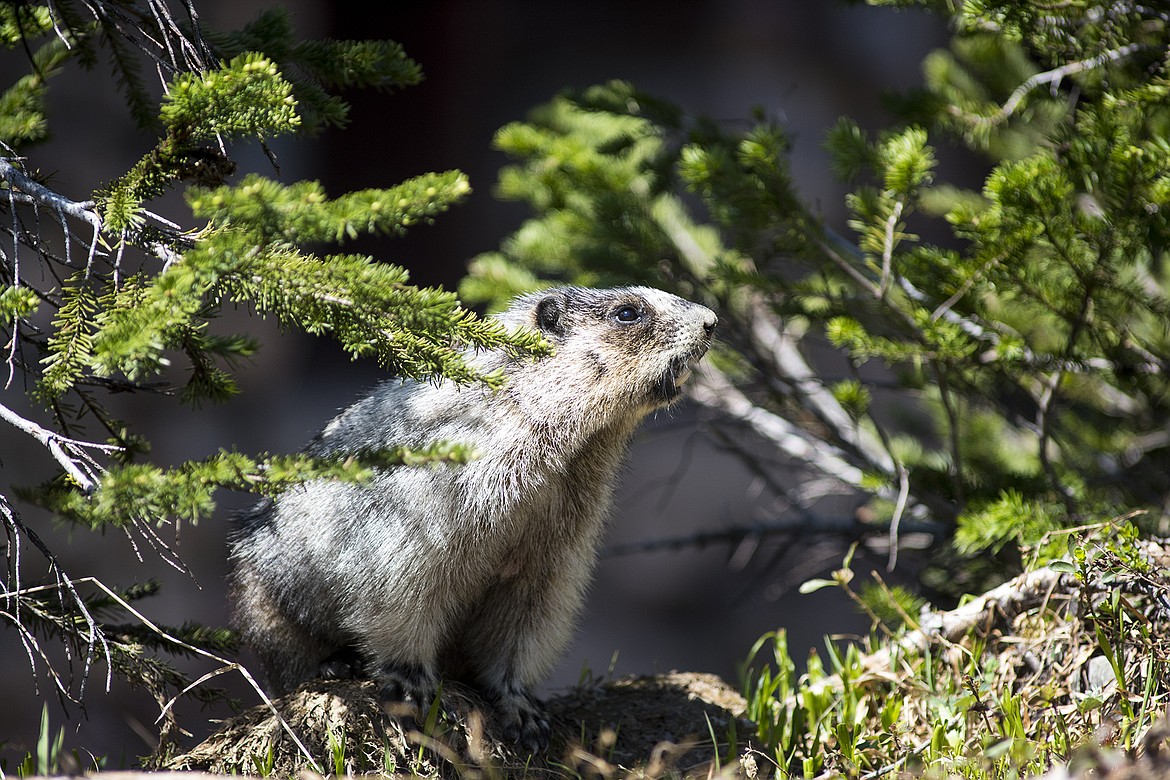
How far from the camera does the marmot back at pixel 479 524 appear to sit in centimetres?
331

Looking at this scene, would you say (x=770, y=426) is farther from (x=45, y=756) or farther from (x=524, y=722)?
(x=45, y=756)

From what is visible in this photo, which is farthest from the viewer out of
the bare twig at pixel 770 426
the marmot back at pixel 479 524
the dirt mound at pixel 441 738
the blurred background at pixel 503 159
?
the blurred background at pixel 503 159

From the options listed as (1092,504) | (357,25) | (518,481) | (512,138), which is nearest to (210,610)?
(357,25)

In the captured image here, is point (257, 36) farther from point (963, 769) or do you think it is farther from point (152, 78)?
point (152, 78)

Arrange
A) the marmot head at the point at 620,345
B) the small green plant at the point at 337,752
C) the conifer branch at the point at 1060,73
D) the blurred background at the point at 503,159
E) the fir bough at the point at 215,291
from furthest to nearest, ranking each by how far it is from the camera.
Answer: the blurred background at the point at 503,159, the conifer branch at the point at 1060,73, the marmot head at the point at 620,345, the small green plant at the point at 337,752, the fir bough at the point at 215,291

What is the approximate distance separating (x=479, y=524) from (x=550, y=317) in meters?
0.78

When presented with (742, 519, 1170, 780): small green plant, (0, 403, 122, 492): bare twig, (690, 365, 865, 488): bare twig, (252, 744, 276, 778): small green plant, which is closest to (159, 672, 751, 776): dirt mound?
(252, 744, 276, 778): small green plant

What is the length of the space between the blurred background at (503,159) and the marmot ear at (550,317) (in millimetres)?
4605

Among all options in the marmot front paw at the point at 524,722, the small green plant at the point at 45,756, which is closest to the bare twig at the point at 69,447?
the small green plant at the point at 45,756

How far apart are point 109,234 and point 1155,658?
10.9 feet

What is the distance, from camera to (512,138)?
4.79m

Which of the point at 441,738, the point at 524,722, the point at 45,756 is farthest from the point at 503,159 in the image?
the point at 45,756

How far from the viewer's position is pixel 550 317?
11.6 ft

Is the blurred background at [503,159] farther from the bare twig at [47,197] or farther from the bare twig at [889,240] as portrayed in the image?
the bare twig at [47,197]
